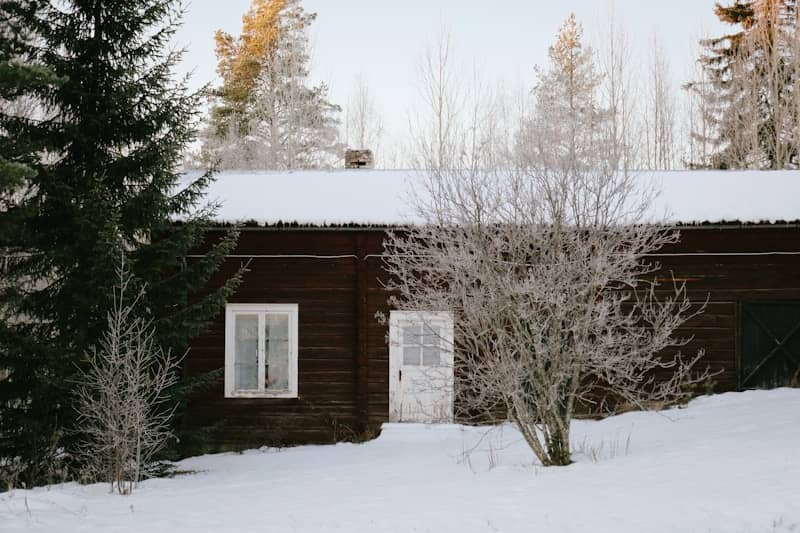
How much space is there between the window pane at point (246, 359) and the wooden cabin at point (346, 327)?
0.06ft

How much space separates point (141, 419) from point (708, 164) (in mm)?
25360

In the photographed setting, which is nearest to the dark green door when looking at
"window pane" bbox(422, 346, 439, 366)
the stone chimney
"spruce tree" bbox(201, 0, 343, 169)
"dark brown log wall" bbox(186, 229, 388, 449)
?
"window pane" bbox(422, 346, 439, 366)

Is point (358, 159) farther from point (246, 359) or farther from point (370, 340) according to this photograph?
point (246, 359)

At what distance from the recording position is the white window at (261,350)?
1362 cm

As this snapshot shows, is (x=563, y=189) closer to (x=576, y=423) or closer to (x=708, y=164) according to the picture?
(x=576, y=423)

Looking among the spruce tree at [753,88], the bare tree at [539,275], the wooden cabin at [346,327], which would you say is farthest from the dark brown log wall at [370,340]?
the spruce tree at [753,88]

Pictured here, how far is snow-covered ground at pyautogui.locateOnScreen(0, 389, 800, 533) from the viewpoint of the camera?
7.17 m

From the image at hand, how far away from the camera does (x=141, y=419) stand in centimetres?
937

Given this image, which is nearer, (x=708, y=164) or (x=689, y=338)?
(x=689, y=338)

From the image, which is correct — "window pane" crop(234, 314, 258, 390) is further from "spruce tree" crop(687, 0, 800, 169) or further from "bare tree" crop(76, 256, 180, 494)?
"spruce tree" crop(687, 0, 800, 169)

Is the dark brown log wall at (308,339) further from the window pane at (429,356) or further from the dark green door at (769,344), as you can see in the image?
the dark green door at (769,344)

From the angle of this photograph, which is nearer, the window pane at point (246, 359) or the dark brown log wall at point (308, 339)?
the dark brown log wall at point (308, 339)

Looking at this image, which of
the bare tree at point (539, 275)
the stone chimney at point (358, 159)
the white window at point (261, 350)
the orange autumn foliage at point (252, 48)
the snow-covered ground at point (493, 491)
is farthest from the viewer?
the orange autumn foliage at point (252, 48)

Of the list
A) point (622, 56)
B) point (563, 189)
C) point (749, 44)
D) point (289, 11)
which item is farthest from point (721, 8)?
point (563, 189)
